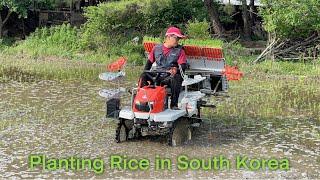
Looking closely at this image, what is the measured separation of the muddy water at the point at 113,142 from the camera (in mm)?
7938

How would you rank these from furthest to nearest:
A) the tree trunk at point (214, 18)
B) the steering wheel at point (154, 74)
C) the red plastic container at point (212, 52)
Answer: the tree trunk at point (214, 18)
the red plastic container at point (212, 52)
the steering wheel at point (154, 74)

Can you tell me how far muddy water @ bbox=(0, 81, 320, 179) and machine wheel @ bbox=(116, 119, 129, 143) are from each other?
0.44 ft

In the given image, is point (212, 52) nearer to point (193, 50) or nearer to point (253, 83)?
point (193, 50)

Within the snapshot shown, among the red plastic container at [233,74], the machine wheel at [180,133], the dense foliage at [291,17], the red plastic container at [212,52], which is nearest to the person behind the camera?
the machine wheel at [180,133]

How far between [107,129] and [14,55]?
38.1 ft

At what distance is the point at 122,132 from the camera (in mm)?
9461

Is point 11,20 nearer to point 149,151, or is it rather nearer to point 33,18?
point 33,18

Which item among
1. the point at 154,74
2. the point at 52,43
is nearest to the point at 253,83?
the point at 154,74

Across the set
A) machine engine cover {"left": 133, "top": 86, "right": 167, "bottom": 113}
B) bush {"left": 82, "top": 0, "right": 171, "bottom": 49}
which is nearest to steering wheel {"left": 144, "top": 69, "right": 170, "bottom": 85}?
machine engine cover {"left": 133, "top": 86, "right": 167, "bottom": 113}

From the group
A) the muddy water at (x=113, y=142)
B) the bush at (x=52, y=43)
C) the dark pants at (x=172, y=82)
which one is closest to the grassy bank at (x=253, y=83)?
the muddy water at (x=113, y=142)

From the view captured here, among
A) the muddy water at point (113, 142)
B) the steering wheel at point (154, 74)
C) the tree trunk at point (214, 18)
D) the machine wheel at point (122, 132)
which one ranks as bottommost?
the muddy water at point (113, 142)

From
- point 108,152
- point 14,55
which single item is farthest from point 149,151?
point 14,55

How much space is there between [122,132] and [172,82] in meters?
1.17

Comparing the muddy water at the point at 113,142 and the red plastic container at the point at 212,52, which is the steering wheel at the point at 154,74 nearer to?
the muddy water at the point at 113,142
